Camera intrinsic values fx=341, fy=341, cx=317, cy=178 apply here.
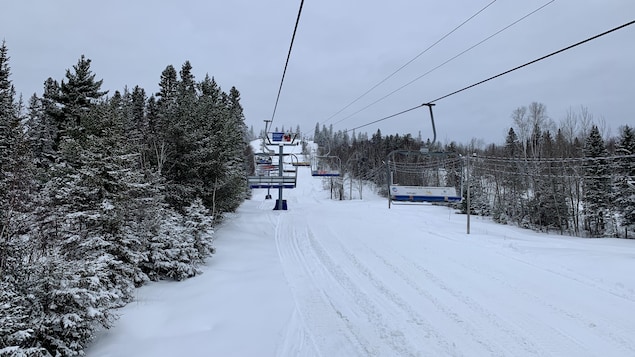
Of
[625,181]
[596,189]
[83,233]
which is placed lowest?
[596,189]

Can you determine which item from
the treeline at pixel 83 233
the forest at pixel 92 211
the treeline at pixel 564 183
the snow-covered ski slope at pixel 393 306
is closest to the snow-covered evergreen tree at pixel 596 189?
the treeline at pixel 564 183

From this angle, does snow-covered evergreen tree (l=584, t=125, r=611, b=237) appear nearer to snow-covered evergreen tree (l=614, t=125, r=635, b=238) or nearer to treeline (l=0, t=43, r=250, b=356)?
snow-covered evergreen tree (l=614, t=125, r=635, b=238)

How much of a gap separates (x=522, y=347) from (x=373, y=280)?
452 cm

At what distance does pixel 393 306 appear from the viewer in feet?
25.6

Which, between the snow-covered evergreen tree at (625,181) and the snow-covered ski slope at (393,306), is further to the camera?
the snow-covered evergreen tree at (625,181)

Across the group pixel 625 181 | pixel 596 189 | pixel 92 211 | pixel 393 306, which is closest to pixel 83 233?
pixel 92 211

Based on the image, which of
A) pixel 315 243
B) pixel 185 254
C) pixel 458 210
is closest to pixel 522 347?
pixel 185 254

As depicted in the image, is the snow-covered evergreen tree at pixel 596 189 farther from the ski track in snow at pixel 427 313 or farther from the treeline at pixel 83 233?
the treeline at pixel 83 233

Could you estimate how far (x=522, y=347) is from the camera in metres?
5.80

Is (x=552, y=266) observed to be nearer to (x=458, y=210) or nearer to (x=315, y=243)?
(x=315, y=243)

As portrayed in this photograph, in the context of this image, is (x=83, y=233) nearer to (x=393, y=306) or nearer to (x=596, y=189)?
(x=393, y=306)

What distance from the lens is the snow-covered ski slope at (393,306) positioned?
5.91 m

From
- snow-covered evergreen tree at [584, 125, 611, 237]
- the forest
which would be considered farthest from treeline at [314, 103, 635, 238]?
the forest

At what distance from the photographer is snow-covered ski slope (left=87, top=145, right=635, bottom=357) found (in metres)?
5.91
